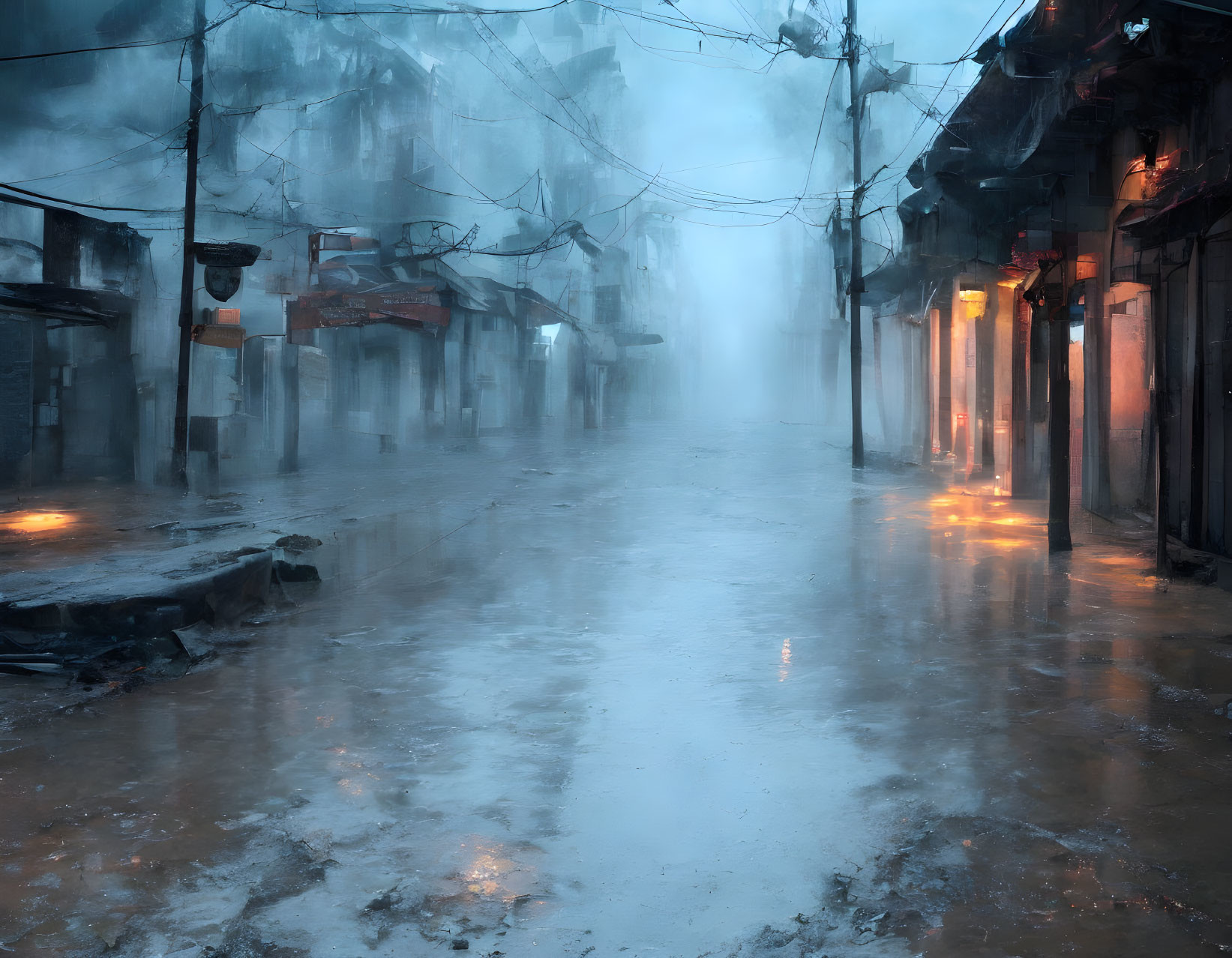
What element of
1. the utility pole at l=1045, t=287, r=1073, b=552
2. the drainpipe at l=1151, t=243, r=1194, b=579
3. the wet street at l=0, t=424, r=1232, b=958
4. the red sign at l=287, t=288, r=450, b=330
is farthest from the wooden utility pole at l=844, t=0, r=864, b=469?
the wet street at l=0, t=424, r=1232, b=958

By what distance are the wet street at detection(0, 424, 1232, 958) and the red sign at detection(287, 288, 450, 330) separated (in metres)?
15.9

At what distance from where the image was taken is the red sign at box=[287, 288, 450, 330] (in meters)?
26.0

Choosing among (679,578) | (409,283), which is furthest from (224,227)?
(679,578)

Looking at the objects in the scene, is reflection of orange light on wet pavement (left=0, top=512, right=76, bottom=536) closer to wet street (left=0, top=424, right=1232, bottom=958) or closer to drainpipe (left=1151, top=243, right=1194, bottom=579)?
wet street (left=0, top=424, right=1232, bottom=958)

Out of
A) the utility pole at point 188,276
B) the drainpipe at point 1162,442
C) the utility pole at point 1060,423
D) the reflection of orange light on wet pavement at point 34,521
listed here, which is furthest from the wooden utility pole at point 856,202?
the reflection of orange light on wet pavement at point 34,521

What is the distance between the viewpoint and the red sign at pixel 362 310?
2603 centimetres

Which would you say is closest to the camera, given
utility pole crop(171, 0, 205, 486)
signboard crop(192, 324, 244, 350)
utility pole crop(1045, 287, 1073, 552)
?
utility pole crop(1045, 287, 1073, 552)

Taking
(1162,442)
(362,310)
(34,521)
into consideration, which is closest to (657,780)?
(1162,442)

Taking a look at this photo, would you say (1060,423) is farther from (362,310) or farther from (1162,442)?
(362,310)

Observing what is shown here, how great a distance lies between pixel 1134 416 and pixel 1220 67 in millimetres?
5693

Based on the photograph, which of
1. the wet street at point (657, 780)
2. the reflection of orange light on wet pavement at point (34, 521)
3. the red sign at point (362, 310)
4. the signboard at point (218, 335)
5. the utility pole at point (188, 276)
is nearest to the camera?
the wet street at point (657, 780)

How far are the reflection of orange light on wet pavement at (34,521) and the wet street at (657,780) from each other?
6871 millimetres

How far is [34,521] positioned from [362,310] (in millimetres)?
10924

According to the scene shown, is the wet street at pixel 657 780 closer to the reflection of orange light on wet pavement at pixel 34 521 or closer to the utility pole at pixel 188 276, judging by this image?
the reflection of orange light on wet pavement at pixel 34 521
